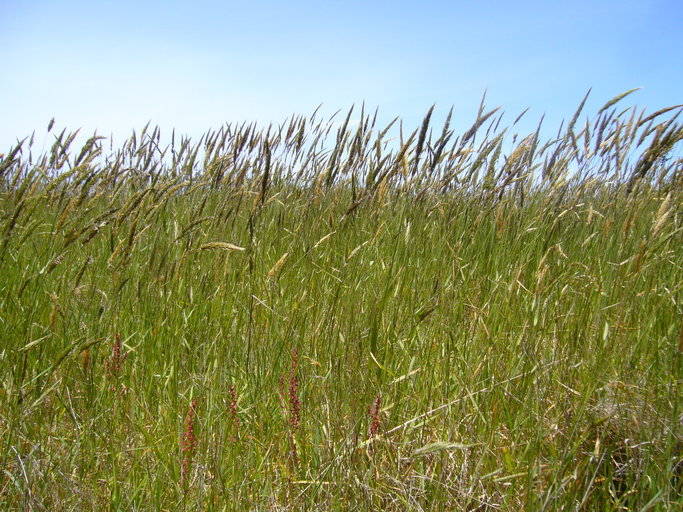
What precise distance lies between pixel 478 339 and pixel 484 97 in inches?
50.7

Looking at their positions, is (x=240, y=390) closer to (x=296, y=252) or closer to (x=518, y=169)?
(x=296, y=252)

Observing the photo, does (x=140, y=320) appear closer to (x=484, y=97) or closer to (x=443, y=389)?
(x=443, y=389)

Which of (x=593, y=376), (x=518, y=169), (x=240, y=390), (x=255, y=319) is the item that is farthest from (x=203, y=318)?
(x=518, y=169)

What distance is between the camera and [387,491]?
118 cm

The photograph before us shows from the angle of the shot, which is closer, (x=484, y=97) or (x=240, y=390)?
(x=240, y=390)

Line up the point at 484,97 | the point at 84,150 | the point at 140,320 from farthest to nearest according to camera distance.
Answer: the point at 484,97 < the point at 84,150 < the point at 140,320

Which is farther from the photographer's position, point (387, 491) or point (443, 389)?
point (443, 389)

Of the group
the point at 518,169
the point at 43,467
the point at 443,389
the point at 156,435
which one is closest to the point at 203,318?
the point at 156,435

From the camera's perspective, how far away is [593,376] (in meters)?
1.24

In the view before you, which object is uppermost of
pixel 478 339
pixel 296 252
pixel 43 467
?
pixel 296 252

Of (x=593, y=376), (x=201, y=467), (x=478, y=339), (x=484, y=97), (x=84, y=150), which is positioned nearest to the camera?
(x=201, y=467)

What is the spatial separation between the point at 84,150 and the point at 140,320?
2.98ft

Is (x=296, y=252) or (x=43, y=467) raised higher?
(x=296, y=252)

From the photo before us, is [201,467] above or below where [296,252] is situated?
below
